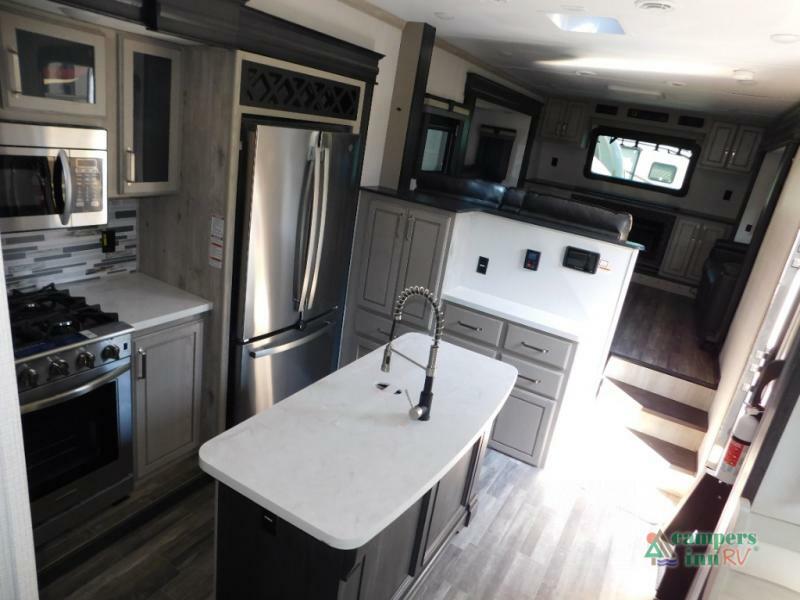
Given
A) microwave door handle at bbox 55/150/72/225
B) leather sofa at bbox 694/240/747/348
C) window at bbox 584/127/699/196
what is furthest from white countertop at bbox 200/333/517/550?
window at bbox 584/127/699/196

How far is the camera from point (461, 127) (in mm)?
4930

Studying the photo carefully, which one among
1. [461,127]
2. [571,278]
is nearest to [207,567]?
[571,278]

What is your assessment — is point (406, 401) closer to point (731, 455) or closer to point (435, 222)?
point (731, 455)

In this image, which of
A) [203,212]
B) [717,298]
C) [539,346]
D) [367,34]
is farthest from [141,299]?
[717,298]

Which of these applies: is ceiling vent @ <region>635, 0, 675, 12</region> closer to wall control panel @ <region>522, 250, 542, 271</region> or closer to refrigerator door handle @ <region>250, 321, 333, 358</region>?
wall control panel @ <region>522, 250, 542, 271</region>

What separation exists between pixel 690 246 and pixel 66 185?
22.8ft

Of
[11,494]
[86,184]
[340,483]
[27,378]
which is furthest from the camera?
[86,184]

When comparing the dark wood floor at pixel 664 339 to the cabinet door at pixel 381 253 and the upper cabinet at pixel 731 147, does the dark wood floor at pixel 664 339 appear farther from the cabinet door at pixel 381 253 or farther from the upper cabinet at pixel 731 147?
the cabinet door at pixel 381 253

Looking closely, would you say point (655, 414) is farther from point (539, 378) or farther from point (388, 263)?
point (388, 263)

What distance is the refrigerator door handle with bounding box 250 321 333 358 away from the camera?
2909 millimetres

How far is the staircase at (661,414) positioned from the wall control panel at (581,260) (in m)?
1.30

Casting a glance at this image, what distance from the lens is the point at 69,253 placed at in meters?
2.56

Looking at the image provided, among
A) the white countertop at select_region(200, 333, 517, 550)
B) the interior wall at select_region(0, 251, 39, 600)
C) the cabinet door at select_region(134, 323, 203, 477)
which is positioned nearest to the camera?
the interior wall at select_region(0, 251, 39, 600)

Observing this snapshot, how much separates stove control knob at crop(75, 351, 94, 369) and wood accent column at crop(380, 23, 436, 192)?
2419 mm
